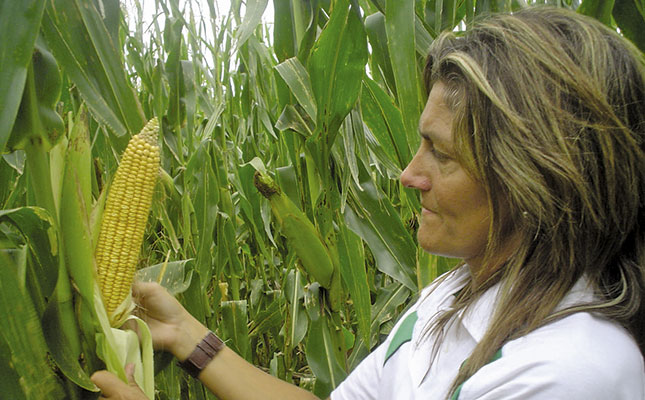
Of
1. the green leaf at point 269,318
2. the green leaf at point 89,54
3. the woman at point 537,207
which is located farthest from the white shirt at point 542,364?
the green leaf at point 269,318

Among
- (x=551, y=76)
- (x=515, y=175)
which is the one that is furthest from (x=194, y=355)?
(x=551, y=76)

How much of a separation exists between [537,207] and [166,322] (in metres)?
0.78

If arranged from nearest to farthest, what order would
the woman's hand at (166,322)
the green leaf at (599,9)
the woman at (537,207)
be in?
1. the woman at (537,207)
2. the green leaf at (599,9)
3. the woman's hand at (166,322)

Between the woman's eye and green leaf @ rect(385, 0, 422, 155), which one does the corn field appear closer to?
green leaf @ rect(385, 0, 422, 155)

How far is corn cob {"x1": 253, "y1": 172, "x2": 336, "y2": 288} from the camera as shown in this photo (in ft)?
4.13

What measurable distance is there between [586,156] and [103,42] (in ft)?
2.29

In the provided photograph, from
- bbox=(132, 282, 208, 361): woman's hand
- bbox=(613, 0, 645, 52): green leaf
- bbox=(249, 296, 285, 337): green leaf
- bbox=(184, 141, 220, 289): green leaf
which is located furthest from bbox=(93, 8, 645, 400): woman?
bbox=(249, 296, 285, 337): green leaf

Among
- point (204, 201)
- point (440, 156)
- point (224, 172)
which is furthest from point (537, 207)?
point (224, 172)

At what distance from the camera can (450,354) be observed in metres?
0.91

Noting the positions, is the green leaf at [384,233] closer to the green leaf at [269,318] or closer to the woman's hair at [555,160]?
the woman's hair at [555,160]

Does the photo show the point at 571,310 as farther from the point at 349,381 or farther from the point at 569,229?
the point at 349,381

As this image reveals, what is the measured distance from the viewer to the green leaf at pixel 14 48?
66 cm

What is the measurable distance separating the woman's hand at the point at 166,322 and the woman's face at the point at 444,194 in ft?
1.82

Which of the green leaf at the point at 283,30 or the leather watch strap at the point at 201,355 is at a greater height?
the green leaf at the point at 283,30
